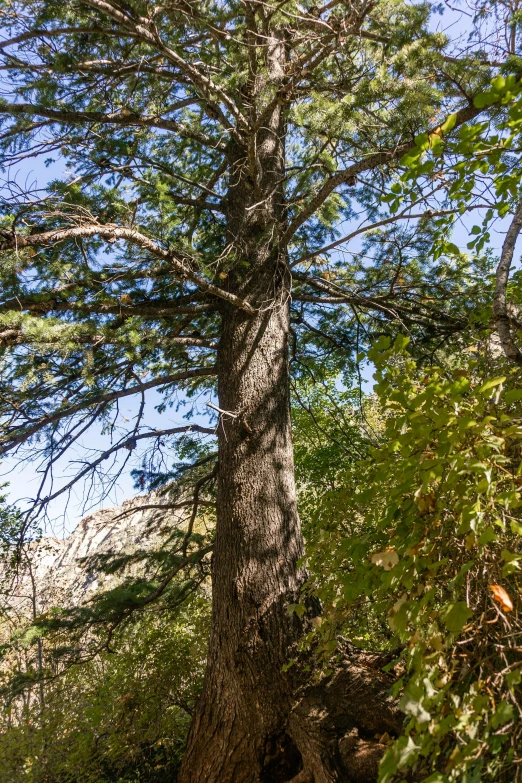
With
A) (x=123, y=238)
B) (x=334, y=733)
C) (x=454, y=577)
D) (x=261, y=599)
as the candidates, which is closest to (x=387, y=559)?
(x=454, y=577)

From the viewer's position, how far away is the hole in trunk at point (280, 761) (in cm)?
302

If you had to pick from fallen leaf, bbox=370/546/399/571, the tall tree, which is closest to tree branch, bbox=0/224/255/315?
the tall tree

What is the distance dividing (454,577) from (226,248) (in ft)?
10.3

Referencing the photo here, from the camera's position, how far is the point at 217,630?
3488mm

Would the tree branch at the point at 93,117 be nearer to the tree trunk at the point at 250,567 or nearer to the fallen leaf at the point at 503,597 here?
the tree trunk at the point at 250,567

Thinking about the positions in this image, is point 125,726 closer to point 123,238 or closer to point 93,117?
point 123,238

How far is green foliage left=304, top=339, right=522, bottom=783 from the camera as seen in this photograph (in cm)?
149

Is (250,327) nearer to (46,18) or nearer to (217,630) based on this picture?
(217,630)

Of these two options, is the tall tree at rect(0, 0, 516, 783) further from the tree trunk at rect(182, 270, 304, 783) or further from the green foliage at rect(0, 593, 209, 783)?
the green foliage at rect(0, 593, 209, 783)

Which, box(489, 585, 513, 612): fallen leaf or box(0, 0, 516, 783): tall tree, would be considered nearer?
box(489, 585, 513, 612): fallen leaf

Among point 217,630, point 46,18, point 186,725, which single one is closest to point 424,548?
point 217,630

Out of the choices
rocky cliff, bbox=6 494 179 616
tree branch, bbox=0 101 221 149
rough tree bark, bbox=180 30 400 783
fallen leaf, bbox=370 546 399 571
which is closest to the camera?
fallen leaf, bbox=370 546 399 571

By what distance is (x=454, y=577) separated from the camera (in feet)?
5.98

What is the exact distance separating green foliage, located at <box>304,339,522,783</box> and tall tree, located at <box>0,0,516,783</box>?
4.32ft
